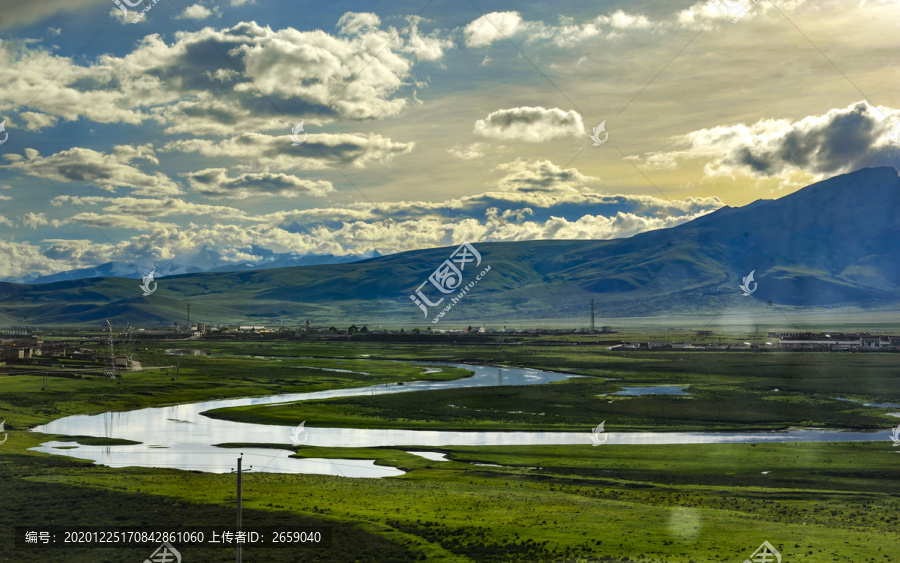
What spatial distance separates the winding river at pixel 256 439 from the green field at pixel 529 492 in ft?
9.46

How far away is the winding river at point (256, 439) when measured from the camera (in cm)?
5864

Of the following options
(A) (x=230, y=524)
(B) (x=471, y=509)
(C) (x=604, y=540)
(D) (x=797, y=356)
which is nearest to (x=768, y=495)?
(C) (x=604, y=540)

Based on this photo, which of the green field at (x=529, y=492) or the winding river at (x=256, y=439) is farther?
the winding river at (x=256, y=439)

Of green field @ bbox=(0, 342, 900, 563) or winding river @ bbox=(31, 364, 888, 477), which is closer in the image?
green field @ bbox=(0, 342, 900, 563)

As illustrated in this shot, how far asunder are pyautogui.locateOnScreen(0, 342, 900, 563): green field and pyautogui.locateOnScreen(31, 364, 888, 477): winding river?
9.46ft

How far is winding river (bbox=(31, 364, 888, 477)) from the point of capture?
58.6 m

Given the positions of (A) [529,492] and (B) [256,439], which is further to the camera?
(B) [256,439]

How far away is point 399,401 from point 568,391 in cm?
2761

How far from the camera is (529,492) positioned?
47.9 meters

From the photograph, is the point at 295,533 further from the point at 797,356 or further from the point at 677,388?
the point at 797,356

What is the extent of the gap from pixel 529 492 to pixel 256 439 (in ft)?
113

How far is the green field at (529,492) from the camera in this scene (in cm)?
3597

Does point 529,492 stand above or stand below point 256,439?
above

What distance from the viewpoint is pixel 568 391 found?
362 ft
